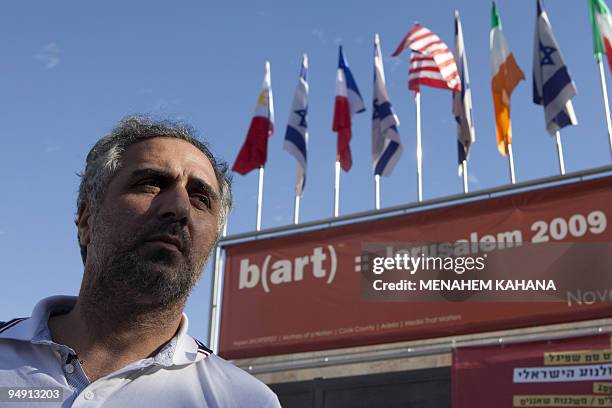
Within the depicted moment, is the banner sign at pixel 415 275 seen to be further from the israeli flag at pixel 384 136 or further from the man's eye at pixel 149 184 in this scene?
the man's eye at pixel 149 184

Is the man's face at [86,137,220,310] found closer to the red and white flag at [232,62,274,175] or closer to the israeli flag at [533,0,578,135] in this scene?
the israeli flag at [533,0,578,135]

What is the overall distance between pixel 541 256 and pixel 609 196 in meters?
1.00

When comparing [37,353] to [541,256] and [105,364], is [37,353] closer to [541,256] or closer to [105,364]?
[105,364]

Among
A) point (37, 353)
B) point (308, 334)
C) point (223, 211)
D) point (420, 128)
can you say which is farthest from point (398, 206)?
point (37, 353)

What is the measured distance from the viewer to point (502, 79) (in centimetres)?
1277

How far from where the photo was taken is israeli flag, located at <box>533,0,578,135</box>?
435 inches

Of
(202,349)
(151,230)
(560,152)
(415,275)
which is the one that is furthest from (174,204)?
(560,152)

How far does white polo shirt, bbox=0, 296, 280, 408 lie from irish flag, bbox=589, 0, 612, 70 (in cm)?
1203

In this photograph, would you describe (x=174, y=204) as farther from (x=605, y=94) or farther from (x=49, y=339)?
(x=605, y=94)

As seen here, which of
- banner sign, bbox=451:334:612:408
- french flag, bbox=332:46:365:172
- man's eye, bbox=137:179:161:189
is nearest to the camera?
man's eye, bbox=137:179:161:189

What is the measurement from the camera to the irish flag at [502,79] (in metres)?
12.3

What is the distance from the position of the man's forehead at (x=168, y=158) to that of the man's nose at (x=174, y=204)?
0.06 meters

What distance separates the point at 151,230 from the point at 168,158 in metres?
0.22

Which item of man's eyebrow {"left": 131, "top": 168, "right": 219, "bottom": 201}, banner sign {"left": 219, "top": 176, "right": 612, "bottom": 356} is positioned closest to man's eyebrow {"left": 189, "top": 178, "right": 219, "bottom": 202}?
man's eyebrow {"left": 131, "top": 168, "right": 219, "bottom": 201}
